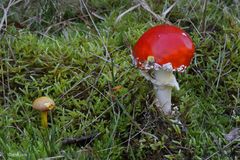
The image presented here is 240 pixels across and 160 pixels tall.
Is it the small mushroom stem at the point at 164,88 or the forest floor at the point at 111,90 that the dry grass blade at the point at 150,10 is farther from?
the small mushroom stem at the point at 164,88

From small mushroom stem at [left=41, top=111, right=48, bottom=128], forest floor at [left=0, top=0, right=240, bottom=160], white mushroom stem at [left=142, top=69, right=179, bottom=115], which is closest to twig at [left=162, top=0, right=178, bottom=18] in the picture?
forest floor at [left=0, top=0, right=240, bottom=160]

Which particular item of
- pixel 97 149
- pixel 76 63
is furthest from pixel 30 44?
pixel 97 149

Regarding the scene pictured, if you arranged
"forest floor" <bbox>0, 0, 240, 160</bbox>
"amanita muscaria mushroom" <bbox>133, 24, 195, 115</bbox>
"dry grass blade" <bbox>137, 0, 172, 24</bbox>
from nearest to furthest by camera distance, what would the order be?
"amanita muscaria mushroom" <bbox>133, 24, 195, 115</bbox> < "forest floor" <bbox>0, 0, 240, 160</bbox> < "dry grass blade" <bbox>137, 0, 172, 24</bbox>

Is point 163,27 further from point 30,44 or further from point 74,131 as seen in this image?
point 30,44

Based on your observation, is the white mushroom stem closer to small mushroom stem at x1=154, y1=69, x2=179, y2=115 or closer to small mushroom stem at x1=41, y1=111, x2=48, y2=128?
small mushroom stem at x1=154, y1=69, x2=179, y2=115

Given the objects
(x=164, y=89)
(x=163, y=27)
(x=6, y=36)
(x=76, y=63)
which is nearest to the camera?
(x=163, y=27)

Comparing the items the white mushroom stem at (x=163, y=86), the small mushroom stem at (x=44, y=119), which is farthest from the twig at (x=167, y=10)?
the small mushroom stem at (x=44, y=119)
